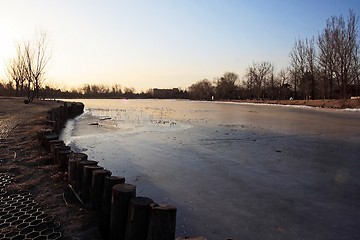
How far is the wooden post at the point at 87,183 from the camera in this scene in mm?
4957

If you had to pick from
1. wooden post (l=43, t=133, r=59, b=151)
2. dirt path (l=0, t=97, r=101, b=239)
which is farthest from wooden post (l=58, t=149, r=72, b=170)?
wooden post (l=43, t=133, r=59, b=151)

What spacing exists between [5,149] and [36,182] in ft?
11.5

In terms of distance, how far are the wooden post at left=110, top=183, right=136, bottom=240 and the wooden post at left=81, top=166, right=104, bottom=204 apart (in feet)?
3.43

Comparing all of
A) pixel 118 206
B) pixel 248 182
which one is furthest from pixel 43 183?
pixel 248 182

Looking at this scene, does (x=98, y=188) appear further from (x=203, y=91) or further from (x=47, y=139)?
(x=203, y=91)

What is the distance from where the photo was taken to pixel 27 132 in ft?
36.9

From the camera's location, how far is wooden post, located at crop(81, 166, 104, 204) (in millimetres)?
4957

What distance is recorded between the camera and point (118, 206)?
3.95 m

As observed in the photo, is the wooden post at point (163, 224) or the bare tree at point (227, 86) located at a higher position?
the bare tree at point (227, 86)

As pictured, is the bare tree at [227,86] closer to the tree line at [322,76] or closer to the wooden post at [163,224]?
the tree line at [322,76]

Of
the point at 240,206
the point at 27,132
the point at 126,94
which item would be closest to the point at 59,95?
the point at 126,94

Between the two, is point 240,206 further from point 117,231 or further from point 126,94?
point 126,94

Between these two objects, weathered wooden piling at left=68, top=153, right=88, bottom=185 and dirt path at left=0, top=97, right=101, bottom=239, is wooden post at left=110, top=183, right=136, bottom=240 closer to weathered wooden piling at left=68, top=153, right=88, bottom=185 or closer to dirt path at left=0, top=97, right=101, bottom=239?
dirt path at left=0, top=97, right=101, bottom=239

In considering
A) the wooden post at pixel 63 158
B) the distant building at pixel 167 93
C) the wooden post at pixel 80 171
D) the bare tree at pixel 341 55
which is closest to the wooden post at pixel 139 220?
the wooden post at pixel 80 171
